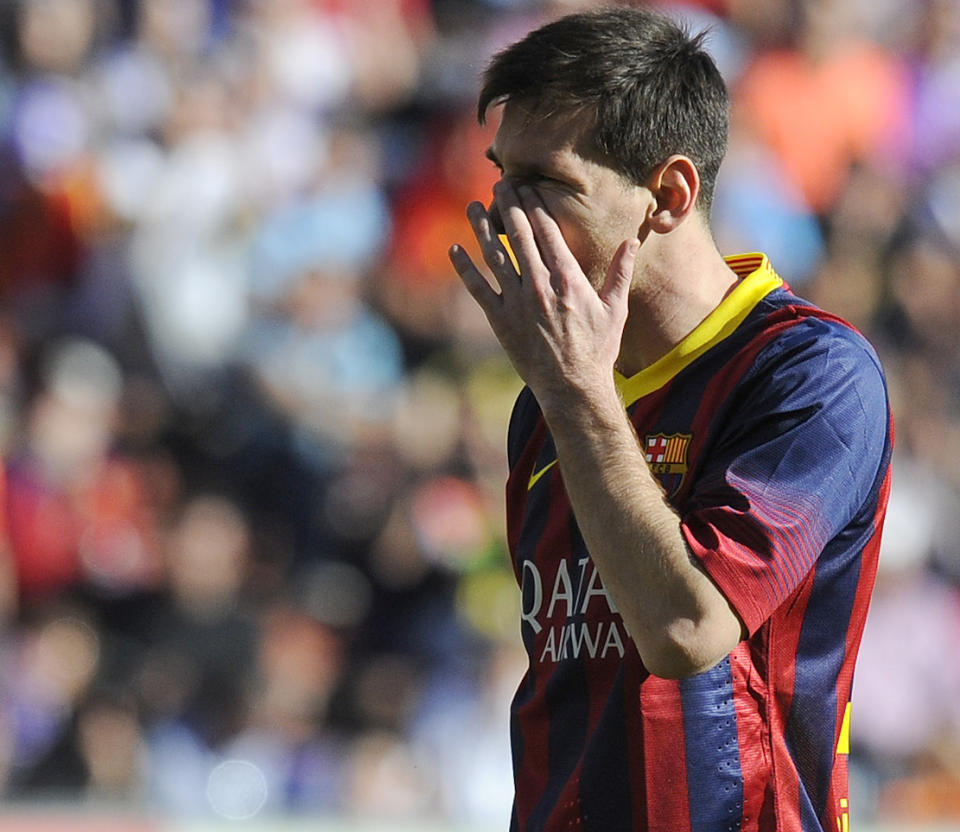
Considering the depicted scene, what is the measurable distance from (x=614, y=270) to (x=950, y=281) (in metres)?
5.85

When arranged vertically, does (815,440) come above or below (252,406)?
below

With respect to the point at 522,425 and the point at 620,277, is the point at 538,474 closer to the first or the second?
the point at 522,425

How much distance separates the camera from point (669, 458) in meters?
2.31

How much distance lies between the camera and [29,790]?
595cm

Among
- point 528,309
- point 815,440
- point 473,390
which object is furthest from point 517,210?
point 473,390

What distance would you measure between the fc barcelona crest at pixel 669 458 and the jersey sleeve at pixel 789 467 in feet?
0.17

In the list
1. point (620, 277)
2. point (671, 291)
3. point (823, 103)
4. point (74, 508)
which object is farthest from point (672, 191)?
point (823, 103)

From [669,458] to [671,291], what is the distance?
0.30 metres

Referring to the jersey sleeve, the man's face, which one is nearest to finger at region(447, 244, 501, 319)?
the man's face

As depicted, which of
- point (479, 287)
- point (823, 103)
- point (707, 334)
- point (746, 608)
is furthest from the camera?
point (823, 103)

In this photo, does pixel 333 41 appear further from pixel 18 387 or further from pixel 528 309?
pixel 528 309

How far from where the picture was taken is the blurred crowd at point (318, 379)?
20.5 feet

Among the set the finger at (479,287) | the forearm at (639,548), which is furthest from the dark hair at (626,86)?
the forearm at (639,548)

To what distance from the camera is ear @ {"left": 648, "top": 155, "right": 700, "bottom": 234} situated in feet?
8.02
